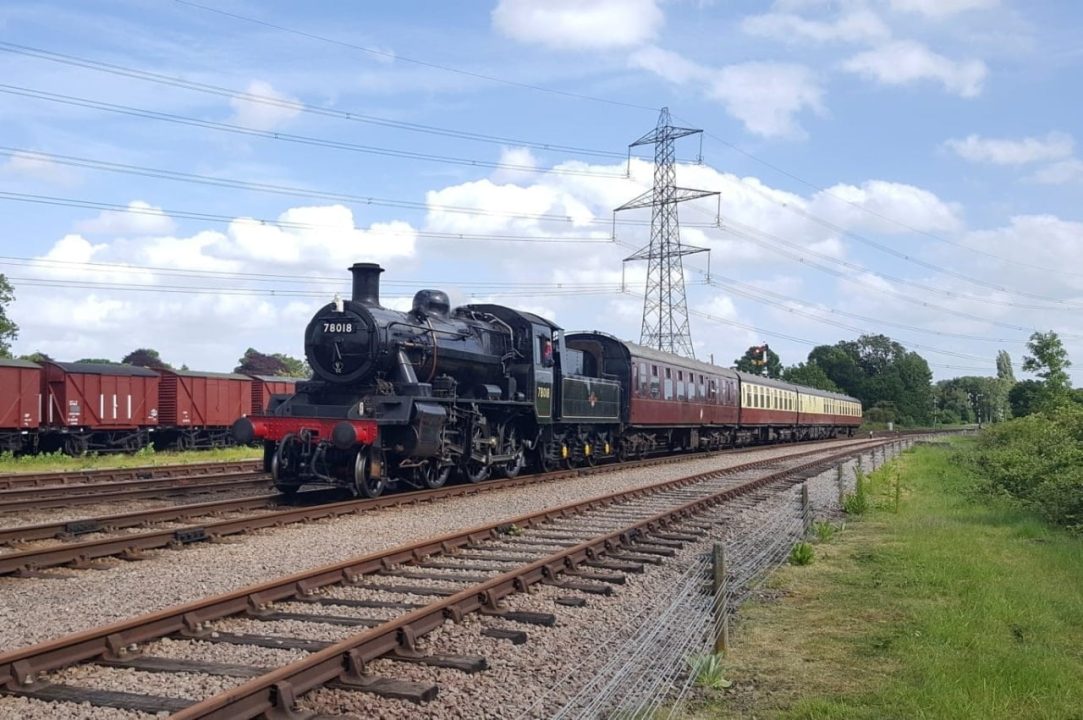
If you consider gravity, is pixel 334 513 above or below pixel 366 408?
below

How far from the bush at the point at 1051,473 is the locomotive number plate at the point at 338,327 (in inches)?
440

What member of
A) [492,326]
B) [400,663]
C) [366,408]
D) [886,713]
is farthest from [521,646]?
[492,326]

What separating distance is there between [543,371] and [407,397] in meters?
5.22

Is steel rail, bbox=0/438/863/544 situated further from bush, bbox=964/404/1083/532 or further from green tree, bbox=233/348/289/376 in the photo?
green tree, bbox=233/348/289/376

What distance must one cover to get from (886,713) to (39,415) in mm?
26138

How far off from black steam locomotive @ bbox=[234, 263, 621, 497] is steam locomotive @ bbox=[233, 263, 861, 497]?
0.02 metres

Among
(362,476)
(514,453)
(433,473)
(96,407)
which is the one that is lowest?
(433,473)

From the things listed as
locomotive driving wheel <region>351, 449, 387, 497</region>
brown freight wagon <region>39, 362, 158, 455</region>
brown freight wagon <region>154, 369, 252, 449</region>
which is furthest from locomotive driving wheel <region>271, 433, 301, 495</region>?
brown freight wagon <region>154, 369, 252, 449</region>

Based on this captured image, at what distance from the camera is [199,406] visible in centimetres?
3094

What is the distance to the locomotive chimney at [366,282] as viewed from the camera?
15531 mm

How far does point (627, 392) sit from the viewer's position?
24.2 meters

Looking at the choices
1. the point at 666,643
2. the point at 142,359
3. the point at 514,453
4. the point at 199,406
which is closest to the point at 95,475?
→ the point at 514,453

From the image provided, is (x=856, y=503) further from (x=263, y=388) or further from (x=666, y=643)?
(x=263, y=388)

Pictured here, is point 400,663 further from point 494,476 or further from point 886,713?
point 494,476
